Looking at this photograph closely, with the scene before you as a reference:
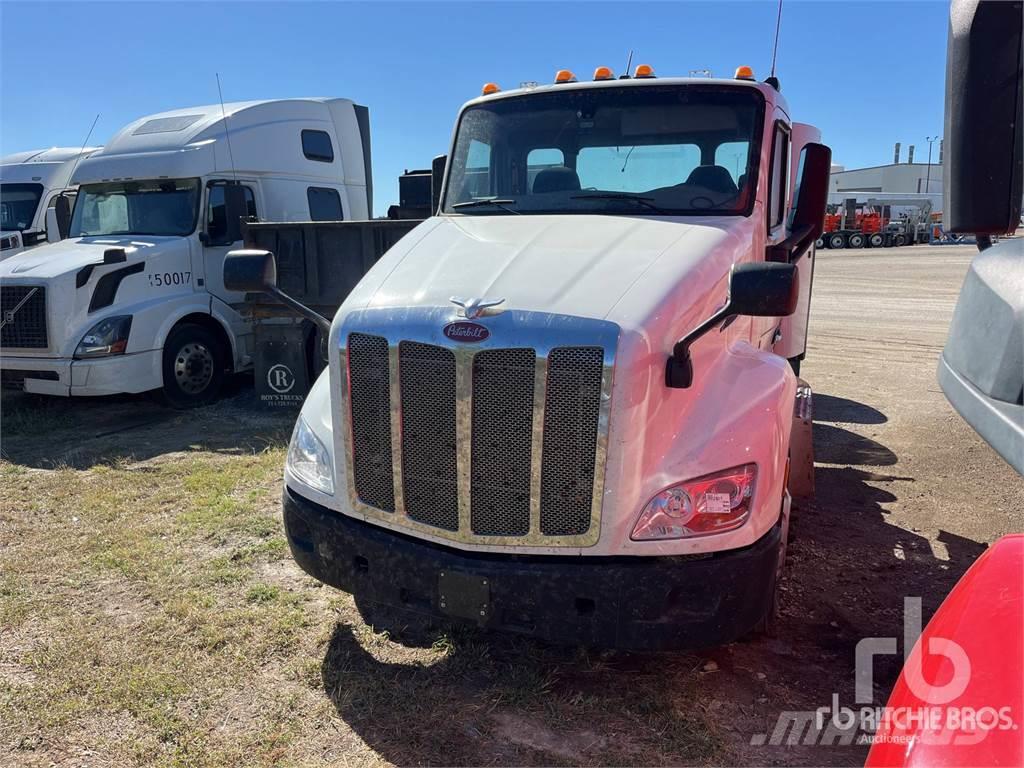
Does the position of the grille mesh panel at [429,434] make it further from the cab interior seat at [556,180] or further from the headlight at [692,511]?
the cab interior seat at [556,180]

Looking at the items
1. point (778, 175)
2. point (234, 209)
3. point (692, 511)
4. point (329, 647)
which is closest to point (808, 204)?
point (778, 175)

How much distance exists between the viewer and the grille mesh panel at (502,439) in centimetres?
276

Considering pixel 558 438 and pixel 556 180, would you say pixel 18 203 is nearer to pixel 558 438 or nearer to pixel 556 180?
pixel 556 180

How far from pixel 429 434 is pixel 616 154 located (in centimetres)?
214

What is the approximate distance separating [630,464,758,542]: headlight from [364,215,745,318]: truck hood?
0.71m

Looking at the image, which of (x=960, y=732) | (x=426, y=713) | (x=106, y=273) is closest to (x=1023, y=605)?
(x=960, y=732)

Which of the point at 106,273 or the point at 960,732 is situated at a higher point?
the point at 106,273

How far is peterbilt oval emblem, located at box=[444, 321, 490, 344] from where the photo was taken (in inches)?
109

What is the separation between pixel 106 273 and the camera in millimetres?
7859

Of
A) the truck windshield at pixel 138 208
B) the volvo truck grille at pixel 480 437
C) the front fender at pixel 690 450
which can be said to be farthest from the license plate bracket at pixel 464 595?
the truck windshield at pixel 138 208

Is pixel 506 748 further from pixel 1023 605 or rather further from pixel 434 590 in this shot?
pixel 1023 605

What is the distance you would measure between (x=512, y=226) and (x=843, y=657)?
101 inches

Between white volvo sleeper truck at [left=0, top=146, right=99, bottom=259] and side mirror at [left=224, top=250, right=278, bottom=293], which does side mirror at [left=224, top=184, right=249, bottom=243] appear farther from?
white volvo sleeper truck at [left=0, top=146, right=99, bottom=259]

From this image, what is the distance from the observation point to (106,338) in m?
7.79
